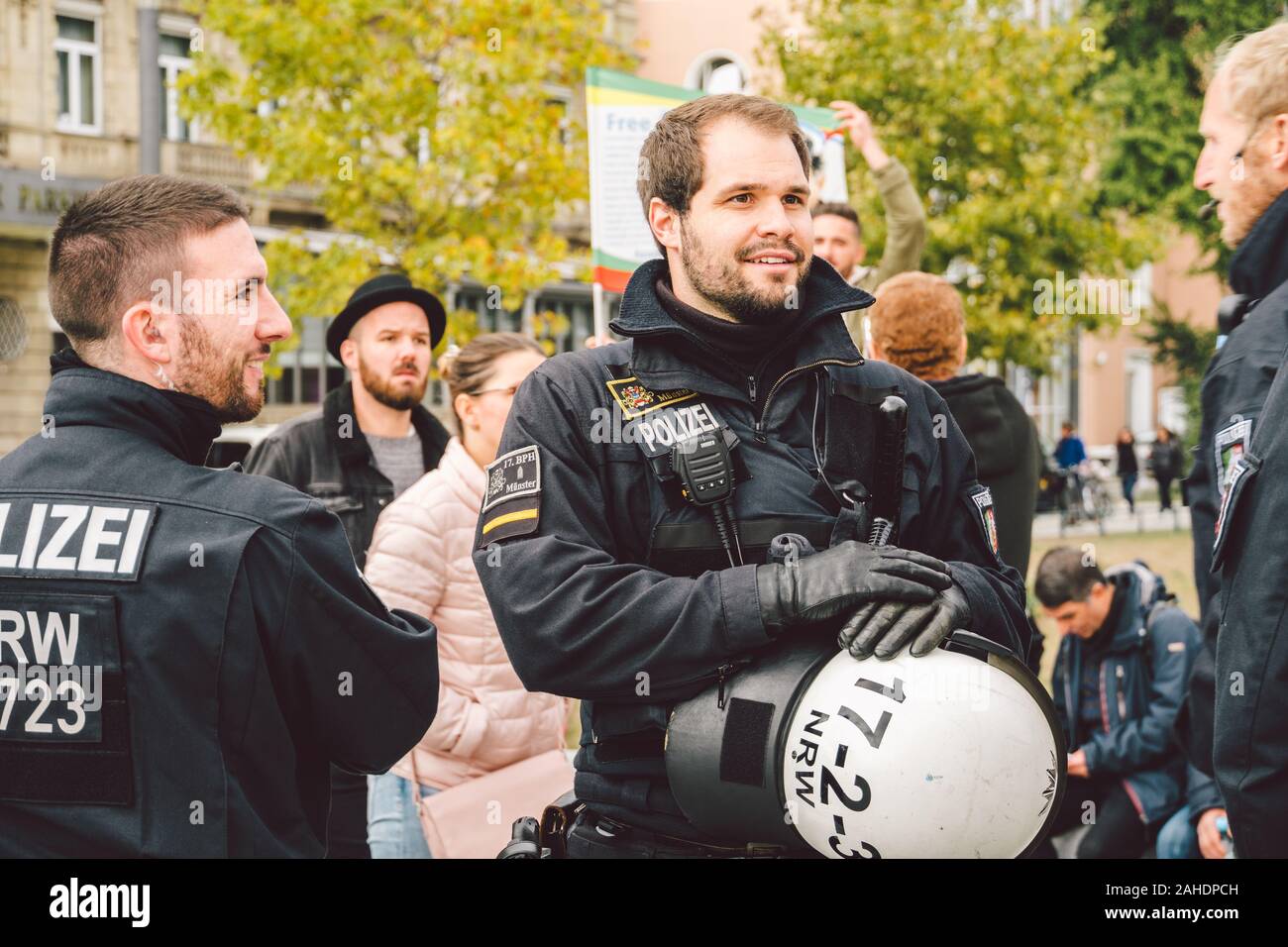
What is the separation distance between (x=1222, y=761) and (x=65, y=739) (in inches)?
69.8

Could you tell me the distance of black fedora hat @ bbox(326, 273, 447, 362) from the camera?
4.82 meters

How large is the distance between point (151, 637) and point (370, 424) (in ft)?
9.36

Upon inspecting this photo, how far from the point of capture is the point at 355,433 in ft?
15.0

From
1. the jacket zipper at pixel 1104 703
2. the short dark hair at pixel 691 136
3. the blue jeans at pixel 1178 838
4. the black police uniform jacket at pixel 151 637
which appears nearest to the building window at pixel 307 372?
the jacket zipper at pixel 1104 703

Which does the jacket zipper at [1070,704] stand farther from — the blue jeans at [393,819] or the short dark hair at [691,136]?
the short dark hair at [691,136]

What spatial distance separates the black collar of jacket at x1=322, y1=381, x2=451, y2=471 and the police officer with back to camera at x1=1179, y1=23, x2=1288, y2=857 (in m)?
2.69

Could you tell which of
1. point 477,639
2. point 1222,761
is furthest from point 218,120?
point 1222,761

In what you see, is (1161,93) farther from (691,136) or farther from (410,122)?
(691,136)

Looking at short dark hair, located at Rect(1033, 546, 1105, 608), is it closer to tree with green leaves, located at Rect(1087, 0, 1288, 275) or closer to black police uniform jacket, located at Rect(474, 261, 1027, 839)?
black police uniform jacket, located at Rect(474, 261, 1027, 839)

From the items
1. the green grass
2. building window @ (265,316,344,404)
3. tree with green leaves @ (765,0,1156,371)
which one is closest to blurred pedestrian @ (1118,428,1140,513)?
the green grass

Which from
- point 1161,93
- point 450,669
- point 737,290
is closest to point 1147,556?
point 1161,93

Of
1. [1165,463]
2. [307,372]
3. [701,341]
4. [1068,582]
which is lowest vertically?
[1165,463]

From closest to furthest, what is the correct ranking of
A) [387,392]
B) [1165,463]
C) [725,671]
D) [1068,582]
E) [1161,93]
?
[725,671]
[387,392]
[1068,582]
[1161,93]
[1165,463]
